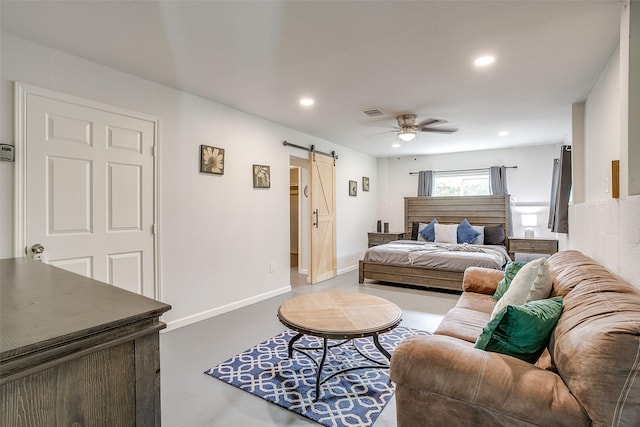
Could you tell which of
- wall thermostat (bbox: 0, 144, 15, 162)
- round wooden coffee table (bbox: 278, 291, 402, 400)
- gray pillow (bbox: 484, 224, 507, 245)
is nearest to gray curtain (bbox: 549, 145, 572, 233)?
gray pillow (bbox: 484, 224, 507, 245)

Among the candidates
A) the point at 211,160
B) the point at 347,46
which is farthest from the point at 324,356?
the point at 211,160

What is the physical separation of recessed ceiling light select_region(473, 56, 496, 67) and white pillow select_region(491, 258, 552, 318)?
1.70 metres

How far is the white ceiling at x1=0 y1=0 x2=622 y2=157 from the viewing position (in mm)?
1932

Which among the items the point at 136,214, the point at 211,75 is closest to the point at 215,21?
the point at 211,75

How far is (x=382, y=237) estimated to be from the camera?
6.69m

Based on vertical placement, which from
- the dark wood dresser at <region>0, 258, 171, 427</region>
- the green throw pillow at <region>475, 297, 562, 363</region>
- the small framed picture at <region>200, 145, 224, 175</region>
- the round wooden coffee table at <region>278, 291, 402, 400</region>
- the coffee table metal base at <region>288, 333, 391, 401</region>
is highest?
the small framed picture at <region>200, 145, 224, 175</region>

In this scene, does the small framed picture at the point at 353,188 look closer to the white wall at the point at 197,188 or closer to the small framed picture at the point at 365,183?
the small framed picture at the point at 365,183

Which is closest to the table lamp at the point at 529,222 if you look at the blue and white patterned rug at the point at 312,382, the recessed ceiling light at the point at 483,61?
the recessed ceiling light at the point at 483,61

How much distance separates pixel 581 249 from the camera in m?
2.96

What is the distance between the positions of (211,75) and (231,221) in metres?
1.67

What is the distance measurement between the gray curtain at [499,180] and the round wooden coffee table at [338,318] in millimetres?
4862

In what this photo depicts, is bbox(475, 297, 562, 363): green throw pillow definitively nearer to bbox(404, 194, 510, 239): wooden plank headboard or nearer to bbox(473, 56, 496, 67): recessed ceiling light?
bbox(473, 56, 496, 67): recessed ceiling light

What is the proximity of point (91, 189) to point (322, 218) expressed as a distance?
11.2ft

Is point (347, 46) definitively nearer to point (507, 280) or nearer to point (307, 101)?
point (307, 101)
